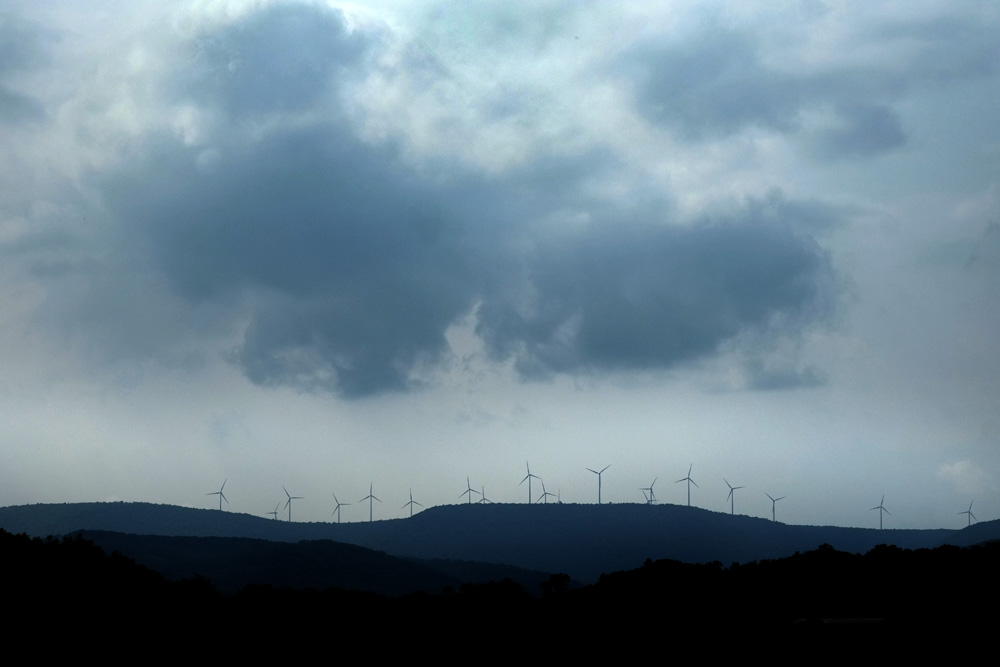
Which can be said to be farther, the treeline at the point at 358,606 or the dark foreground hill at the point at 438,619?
the treeline at the point at 358,606

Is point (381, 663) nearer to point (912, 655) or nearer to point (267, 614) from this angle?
point (267, 614)

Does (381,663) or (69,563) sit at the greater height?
(69,563)

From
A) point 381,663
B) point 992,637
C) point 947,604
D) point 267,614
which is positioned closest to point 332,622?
point 267,614

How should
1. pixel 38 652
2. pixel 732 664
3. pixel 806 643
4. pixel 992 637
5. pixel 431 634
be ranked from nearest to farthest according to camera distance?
pixel 992 637, pixel 806 643, pixel 732 664, pixel 38 652, pixel 431 634

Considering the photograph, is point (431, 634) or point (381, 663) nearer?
point (381, 663)

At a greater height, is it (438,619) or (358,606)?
(358,606)

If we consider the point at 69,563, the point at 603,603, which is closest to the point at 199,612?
the point at 69,563

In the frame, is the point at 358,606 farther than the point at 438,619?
Yes

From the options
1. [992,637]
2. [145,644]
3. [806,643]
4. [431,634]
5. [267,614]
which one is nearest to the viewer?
[992,637]

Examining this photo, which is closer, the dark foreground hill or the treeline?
the dark foreground hill

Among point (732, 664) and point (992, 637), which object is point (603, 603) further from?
point (992, 637)

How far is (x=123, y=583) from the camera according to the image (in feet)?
582

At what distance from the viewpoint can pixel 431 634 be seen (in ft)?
550

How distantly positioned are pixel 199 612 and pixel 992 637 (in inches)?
4457
